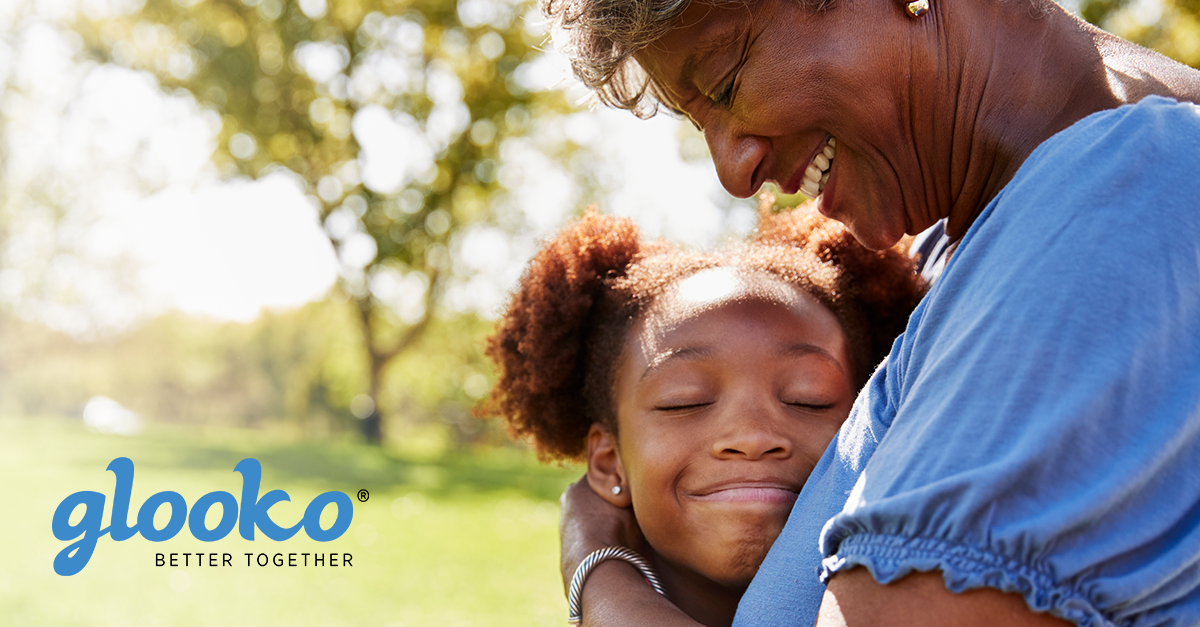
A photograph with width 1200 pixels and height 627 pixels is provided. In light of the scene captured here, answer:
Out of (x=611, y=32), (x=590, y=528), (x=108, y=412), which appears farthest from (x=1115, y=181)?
(x=108, y=412)

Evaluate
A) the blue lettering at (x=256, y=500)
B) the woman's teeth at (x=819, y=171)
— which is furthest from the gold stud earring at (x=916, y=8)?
the blue lettering at (x=256, y=500)

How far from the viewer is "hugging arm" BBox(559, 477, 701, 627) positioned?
6.43 ft

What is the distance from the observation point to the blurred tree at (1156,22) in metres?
12.0

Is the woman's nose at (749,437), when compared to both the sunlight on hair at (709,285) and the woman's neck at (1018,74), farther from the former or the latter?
the woman's neck at (1018,74)

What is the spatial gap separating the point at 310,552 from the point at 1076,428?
8.77 m

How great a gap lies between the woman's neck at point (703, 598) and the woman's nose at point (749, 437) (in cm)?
38

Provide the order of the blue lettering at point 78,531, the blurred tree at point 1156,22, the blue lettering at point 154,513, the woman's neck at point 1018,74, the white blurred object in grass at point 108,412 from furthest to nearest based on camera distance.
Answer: the white blurred object in grass at point 108,412 → the blurred tree at point 1156,22 → the blue lettering at point 78,531 → the blue lettering at point 154,513 → the woman's neck at point 1018,74

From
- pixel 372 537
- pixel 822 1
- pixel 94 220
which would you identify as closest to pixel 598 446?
pixel 822 1

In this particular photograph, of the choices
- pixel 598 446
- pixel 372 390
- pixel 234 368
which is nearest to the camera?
pixel 598 446

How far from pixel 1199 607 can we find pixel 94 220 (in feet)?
88.5

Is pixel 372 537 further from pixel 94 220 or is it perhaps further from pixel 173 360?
pixel 173 360

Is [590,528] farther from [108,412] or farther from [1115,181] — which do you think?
[108,412]

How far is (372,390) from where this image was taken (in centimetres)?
2325

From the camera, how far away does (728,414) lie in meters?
2.19
